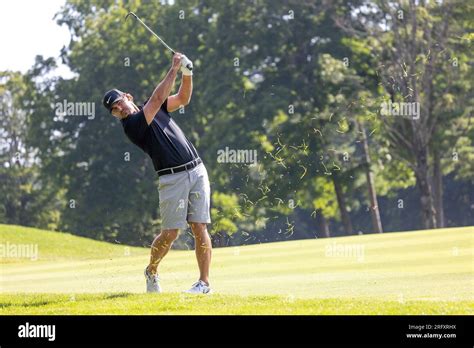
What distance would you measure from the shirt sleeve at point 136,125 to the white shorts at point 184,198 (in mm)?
509

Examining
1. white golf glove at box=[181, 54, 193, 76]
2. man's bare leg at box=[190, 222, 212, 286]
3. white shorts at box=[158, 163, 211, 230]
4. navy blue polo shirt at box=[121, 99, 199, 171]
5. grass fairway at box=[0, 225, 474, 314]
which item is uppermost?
white golf glove at box=[181, 54, 193, 76]

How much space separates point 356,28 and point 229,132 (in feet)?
23.8

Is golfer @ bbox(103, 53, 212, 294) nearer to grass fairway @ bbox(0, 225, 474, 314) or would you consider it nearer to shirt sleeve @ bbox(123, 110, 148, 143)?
shirt sleeve @ bbox(123, 110, 148, 143)

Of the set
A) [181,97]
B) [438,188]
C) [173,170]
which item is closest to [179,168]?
[173,170]

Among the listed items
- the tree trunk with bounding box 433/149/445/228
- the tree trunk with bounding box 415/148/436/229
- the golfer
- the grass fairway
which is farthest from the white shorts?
the tree trunk with bounding box 433/149/445/228

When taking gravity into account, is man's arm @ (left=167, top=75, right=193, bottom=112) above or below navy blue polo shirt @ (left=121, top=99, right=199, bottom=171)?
above

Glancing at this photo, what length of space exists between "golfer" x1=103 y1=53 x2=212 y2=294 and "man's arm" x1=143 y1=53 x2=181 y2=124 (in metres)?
0.04

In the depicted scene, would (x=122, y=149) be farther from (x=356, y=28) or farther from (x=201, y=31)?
(x=356, y=28)

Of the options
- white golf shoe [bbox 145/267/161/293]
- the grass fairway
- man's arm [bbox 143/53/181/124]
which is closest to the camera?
the grass fairway

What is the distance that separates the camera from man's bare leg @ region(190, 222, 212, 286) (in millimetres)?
10977

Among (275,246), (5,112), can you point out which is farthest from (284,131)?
(5,112)

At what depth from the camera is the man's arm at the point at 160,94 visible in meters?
10.4

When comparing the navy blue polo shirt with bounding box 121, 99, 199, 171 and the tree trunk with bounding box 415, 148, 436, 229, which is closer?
the navy blue polo shirt with bounding box 121, 99, 199, 171

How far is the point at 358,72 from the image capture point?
149 ft
